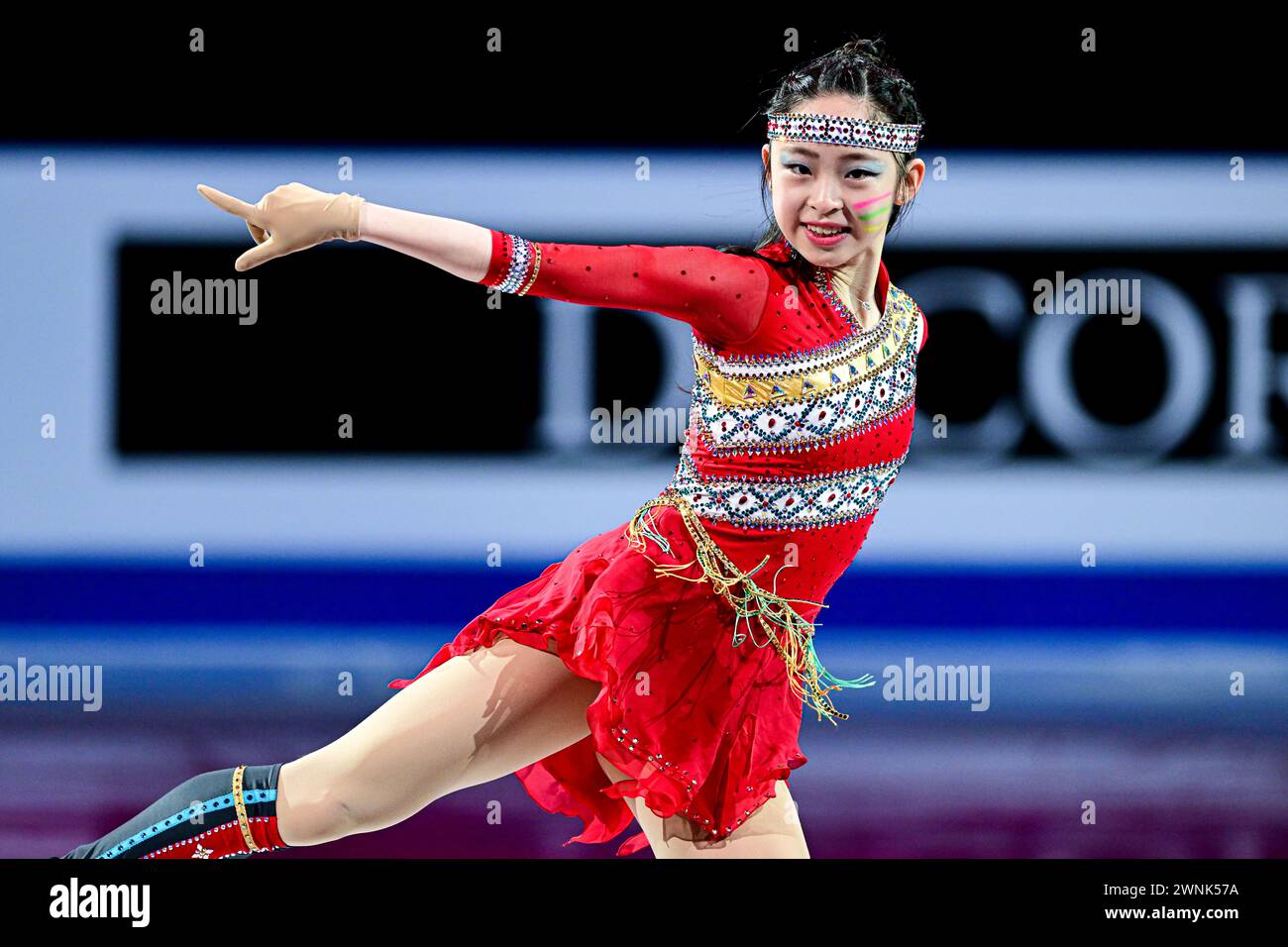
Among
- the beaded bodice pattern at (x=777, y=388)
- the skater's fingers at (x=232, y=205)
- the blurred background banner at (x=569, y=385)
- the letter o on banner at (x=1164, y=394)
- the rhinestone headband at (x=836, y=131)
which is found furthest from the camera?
the letter o on banner at (x=1164, y=394)

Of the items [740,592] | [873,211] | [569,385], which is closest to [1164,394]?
[569,385]

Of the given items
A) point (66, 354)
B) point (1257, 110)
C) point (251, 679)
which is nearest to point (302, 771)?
point (251, 679)

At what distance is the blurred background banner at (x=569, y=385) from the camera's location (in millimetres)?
4359

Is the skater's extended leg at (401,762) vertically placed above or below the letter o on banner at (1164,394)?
below

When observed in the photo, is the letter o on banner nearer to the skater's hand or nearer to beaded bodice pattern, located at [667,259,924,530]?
beaded bodice pattern, located at [667,259,924,530]

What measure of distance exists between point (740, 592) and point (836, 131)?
776mm

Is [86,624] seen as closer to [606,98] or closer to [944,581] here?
[606,98]

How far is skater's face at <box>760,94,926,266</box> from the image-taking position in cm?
256

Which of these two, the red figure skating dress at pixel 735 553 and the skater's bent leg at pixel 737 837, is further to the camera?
the skater's bent leg at pixel 737 837

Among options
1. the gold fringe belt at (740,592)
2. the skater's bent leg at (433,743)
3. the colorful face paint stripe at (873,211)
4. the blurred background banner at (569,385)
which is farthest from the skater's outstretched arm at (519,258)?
the blurred background banner at (569,385)

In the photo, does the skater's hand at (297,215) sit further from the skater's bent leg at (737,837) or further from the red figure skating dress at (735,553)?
the skater's bent leg at (737,837)

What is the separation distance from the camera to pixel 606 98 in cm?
438

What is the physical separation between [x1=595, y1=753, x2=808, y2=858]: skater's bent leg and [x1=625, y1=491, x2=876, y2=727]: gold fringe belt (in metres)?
0.21

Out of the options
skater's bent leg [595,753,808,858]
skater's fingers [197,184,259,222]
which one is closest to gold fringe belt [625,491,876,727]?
skater's bent leg [595,753,808,858]
